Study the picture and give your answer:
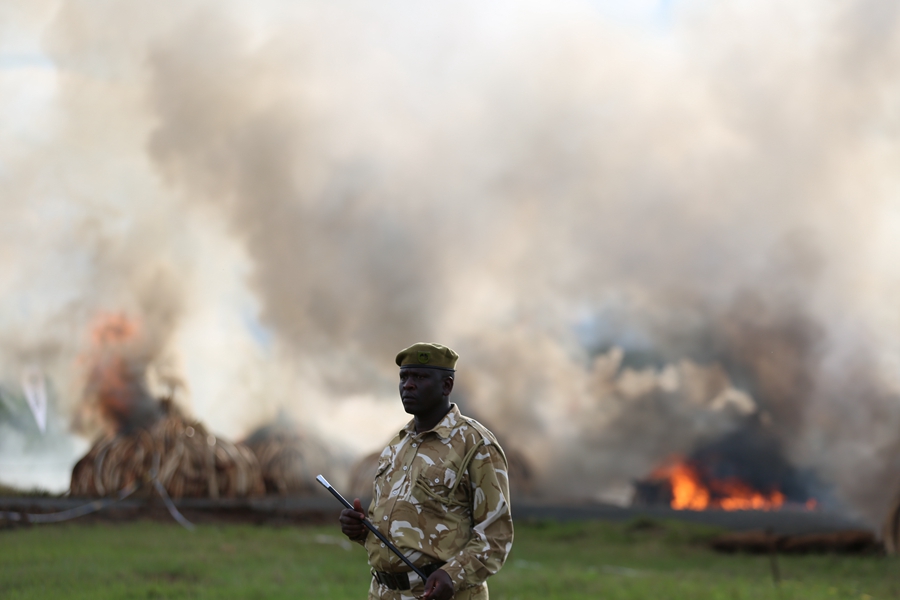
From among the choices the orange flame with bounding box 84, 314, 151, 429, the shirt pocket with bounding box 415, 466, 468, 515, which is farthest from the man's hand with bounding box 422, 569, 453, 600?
the orange flame with bounding box 84, 314, 151, 429

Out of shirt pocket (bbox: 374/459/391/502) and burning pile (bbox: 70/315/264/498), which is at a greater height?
burning pile (bbox: 70/315/264/498)

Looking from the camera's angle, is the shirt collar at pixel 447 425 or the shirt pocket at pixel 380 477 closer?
the shirt collar at pixel 447 425

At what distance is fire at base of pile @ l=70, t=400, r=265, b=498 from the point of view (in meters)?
19.9

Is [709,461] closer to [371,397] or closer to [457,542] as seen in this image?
[371,397]

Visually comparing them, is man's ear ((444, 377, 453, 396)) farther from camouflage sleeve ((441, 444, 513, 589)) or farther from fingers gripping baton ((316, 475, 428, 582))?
fingers gripping baton ((316, 475, 428, 582))

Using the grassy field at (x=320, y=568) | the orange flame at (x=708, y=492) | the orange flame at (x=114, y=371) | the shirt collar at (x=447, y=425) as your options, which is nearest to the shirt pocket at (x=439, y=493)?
the shirt collar at (x=447, y=425)

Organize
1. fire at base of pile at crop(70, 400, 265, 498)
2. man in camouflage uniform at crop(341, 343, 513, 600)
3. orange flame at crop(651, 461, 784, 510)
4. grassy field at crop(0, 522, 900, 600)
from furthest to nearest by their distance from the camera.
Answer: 1. orange flame at crop(651, 461, 784, 510)
2. fire at base of pile at crop(70, 400, 265, 498)
3. grassy field at crop(0, 522, 900, 600)
4. man in camouflage uniform at crop(341, 343, 513, 600)

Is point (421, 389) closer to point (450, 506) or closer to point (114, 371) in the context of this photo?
point (450, 506)

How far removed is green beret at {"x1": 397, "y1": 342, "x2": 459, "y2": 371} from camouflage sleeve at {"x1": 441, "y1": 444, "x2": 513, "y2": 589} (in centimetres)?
41

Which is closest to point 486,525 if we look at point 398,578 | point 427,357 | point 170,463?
point 398,578

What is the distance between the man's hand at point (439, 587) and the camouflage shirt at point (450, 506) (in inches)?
3.6

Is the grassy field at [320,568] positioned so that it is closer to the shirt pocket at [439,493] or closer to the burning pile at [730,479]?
the burning pile at [730,479]

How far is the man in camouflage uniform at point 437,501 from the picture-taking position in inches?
131

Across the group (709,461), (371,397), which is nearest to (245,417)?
(371,397)
